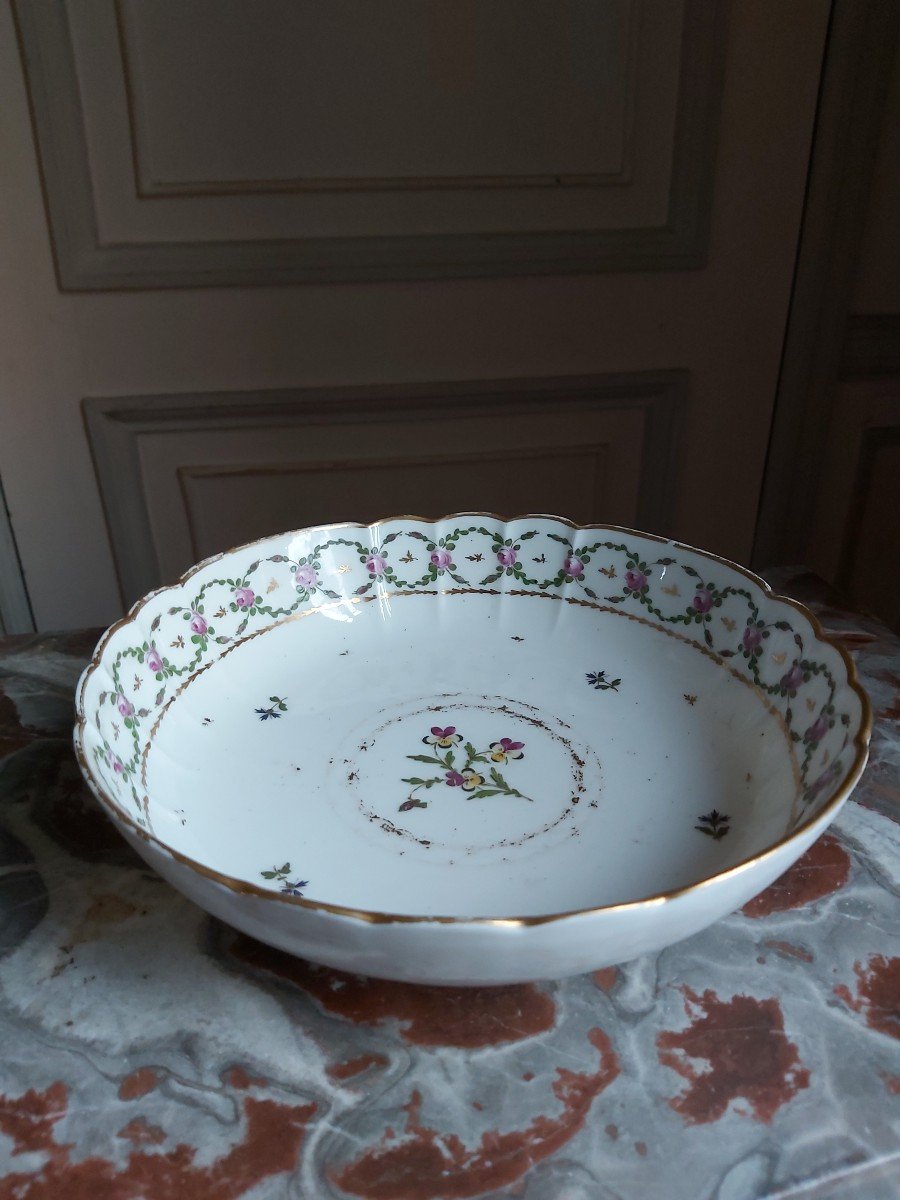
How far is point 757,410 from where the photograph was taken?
1.31 m

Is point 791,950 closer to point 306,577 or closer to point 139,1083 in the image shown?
point 139,1083

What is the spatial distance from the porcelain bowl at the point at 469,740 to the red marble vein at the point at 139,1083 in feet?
0.30

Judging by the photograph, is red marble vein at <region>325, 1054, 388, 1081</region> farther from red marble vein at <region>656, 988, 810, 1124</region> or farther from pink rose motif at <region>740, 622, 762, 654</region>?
pink rose motif at <region>740, 622, 762, 654</region>

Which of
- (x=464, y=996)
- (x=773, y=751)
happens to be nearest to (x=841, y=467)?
(x=773, y=751)

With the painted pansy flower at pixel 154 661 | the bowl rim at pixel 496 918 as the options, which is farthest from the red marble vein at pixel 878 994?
the painted pansy flower at pixel 154 661

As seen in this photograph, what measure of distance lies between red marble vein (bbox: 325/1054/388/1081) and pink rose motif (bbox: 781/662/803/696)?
331 mm

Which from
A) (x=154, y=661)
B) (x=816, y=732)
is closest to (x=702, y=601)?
(x=816, y=732)

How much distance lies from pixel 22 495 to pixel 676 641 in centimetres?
95

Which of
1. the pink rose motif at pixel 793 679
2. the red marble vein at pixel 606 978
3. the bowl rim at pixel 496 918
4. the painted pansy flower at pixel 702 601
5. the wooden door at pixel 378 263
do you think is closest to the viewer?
the bowl rim at pixel 496 918

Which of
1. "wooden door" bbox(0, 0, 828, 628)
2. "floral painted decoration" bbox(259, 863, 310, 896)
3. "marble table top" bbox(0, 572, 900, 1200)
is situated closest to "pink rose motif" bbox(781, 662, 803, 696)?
"marble table top" bbox(0, 572, 900, 1200)

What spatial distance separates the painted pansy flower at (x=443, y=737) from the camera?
1.90 feet

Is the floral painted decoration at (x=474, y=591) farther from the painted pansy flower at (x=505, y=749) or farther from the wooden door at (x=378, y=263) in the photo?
the wooden door at (x=378, y=263)

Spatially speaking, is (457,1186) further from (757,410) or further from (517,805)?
(757,410)

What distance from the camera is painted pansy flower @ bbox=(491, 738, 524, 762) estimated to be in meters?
0.56
